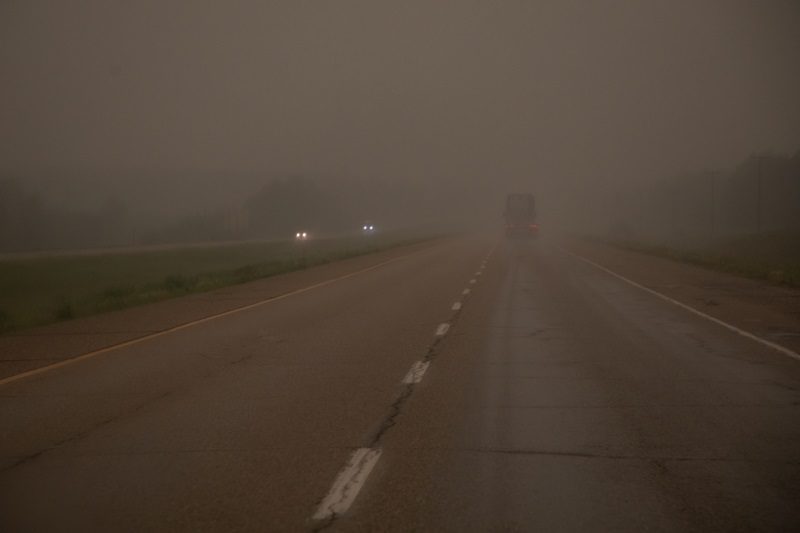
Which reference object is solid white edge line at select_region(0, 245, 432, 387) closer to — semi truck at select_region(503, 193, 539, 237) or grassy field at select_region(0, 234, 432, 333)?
grassy field at select_region(0, 234, 432, 333)

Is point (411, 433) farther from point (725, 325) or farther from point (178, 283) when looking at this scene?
point (178, 283)

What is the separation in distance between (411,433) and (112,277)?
1612 inches

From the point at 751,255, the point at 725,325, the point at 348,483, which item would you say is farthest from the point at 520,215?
the point at 348,483

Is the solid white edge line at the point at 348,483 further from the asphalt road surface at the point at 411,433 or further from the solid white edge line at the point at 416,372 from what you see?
the solid white edge line at the point at 416,372

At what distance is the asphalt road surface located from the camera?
5738mm

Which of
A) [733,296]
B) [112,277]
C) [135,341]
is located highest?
[135,341]

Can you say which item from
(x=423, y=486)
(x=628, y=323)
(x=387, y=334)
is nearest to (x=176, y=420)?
(x=423, y=486)

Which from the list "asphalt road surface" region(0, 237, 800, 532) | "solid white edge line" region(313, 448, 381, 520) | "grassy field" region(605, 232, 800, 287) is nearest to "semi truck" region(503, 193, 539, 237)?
"grassy field" region(605, 232, 800, 287)

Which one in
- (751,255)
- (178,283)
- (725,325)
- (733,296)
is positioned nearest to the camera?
(725,325)

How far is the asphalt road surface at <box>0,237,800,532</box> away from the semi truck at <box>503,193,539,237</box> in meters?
66.9

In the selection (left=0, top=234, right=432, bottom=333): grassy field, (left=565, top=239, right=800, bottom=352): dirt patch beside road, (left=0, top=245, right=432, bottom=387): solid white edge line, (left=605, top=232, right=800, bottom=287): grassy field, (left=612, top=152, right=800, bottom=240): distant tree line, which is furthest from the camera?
(left=612, top=152, right=800, bottom=240): distant tree line

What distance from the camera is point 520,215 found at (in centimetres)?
8212

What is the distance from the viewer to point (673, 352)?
41.4ft

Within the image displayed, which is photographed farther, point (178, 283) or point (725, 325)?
point (178, 283)
